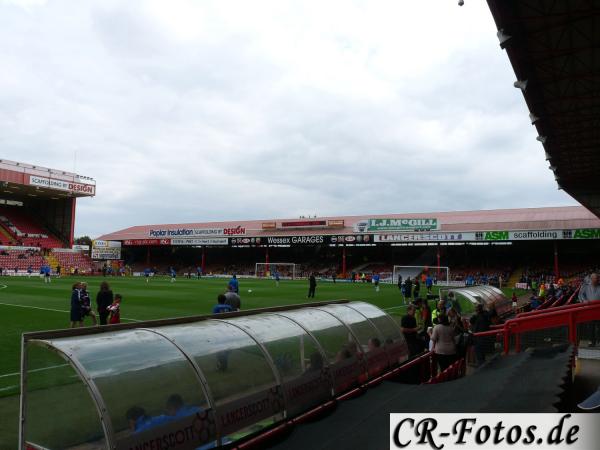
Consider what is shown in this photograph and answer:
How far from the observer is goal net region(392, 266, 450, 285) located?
49672 millimetres

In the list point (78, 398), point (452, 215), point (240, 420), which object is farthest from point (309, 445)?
point (452, 215)

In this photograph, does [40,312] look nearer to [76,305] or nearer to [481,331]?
[76,305]

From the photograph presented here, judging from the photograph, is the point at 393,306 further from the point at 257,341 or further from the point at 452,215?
the point at 452,215

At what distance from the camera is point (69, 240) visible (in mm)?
67688

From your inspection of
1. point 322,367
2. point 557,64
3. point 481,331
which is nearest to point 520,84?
point 557,64

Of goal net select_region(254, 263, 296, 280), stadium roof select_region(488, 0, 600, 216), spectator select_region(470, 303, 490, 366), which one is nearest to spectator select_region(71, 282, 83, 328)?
spectator select_region(470, 303, 490, 366)

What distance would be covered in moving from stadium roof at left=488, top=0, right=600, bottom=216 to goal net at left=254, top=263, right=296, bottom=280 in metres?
43.8

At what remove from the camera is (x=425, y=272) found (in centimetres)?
5056

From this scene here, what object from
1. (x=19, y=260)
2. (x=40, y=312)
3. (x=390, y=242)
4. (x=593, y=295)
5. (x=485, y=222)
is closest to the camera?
(x=593, y=295)

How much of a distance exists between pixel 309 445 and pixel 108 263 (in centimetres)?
7157

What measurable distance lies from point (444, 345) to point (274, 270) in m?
53.4

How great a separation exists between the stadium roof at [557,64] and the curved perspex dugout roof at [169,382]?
25.5ft
